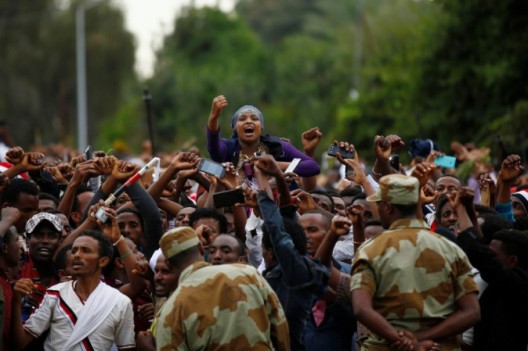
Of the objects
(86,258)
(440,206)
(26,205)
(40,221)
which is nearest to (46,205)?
(26,205)

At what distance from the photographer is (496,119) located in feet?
71.7

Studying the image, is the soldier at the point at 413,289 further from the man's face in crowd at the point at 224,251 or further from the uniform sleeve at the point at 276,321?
the man's face in crowd at the point at 224,251

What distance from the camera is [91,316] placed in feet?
28.3

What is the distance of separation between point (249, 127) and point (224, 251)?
2232 mm

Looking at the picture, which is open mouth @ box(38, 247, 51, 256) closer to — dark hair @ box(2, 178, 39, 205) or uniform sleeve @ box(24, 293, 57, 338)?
dark hair @ box(2, 178, 39, 205)

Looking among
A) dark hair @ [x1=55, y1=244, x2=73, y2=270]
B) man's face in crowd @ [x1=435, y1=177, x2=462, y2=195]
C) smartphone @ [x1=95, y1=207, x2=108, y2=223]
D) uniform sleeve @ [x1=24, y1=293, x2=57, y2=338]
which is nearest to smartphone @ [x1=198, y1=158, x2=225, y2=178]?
smartphone @ [x1=95, y1=207, x2=108, y2=223]

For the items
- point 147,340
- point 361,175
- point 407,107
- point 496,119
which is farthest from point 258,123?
point 407,107

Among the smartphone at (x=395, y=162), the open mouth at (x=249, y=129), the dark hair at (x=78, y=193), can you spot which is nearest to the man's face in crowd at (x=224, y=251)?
the open mouth at (x=249, y=129)

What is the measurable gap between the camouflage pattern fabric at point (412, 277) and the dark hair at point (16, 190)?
382 centimetres

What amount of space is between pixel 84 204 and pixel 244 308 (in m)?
4.48

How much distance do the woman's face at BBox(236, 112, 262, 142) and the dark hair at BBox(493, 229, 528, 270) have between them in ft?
8.64

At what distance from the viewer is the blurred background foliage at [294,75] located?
22.5 meters

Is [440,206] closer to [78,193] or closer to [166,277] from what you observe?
[166,277]

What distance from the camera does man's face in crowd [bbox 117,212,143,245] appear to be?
10422 millimetres
